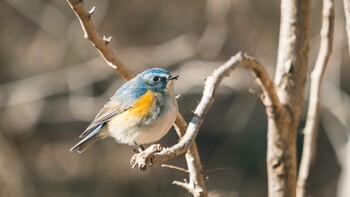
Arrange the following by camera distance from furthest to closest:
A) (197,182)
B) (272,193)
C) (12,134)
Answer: (12,134), (272,193), (197,182)

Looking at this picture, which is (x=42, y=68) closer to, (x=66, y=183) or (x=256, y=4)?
(x=66, y=183)

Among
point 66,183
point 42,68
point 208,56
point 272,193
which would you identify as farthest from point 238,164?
point 272,193

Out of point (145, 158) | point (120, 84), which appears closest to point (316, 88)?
point (145, 158)

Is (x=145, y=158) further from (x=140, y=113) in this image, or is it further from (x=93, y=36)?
(x=140, y=113)

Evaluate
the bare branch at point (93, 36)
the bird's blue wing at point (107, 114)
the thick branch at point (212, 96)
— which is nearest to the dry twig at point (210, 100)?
the thick branch at point (212, 96)

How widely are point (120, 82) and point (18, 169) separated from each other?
170cm

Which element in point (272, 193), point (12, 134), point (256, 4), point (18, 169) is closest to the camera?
point (272, 193)

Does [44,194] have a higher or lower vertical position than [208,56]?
lower

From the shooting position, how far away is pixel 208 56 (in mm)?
8891

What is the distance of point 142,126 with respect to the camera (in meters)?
3.48

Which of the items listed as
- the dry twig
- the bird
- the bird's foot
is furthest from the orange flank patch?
the bird's foot

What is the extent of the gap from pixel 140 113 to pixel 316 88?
3.01ft

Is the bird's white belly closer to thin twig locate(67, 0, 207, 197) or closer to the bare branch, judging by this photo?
thin twig locate(67, 0, 207, 197)

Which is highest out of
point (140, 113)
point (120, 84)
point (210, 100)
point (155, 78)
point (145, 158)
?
point (120, 84)
